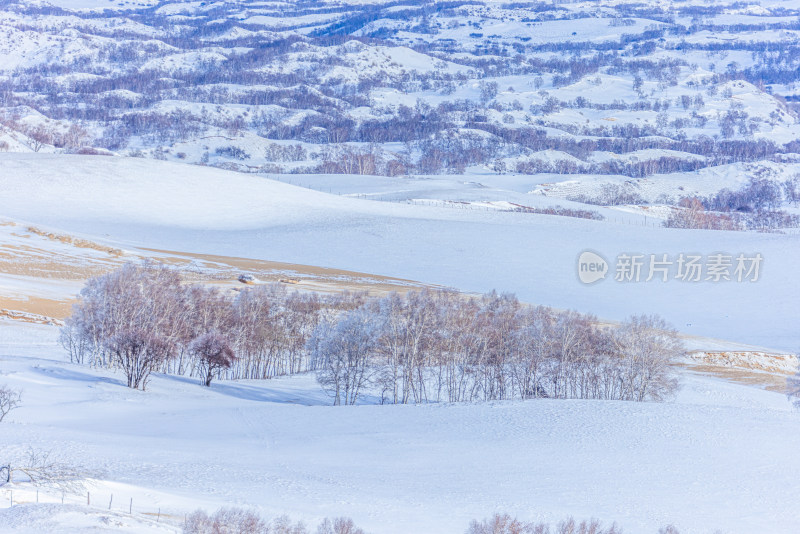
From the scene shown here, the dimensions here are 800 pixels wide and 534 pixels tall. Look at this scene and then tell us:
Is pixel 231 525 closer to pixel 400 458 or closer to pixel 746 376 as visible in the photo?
pixel 400 458

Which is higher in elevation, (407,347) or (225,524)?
(225,524)

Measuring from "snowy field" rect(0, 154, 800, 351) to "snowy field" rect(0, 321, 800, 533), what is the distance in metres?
29.2

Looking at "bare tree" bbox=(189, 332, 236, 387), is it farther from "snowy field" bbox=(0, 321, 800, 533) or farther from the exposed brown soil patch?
the exposed brown soil patch

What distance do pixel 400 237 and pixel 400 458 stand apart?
184 ft

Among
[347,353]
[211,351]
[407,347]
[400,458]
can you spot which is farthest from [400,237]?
[400,458]

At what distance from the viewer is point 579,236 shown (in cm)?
7812

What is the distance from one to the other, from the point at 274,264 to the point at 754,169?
423 feet

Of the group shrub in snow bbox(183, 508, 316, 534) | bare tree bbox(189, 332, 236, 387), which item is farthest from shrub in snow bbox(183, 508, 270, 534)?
bare tree bbox(189, 332, 236, 387)

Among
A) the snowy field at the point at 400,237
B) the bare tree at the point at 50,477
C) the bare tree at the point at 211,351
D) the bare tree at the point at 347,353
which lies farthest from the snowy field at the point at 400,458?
the snowy field at the point at 400,237

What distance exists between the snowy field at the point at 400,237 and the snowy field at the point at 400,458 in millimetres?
29202

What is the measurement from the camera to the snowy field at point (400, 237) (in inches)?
2345

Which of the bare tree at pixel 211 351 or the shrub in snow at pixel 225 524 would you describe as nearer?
the shrub in snow at pixel 225 524

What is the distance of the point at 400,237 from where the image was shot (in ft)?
256

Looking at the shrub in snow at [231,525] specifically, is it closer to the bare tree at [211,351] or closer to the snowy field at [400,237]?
the bare tree at [211,351]
